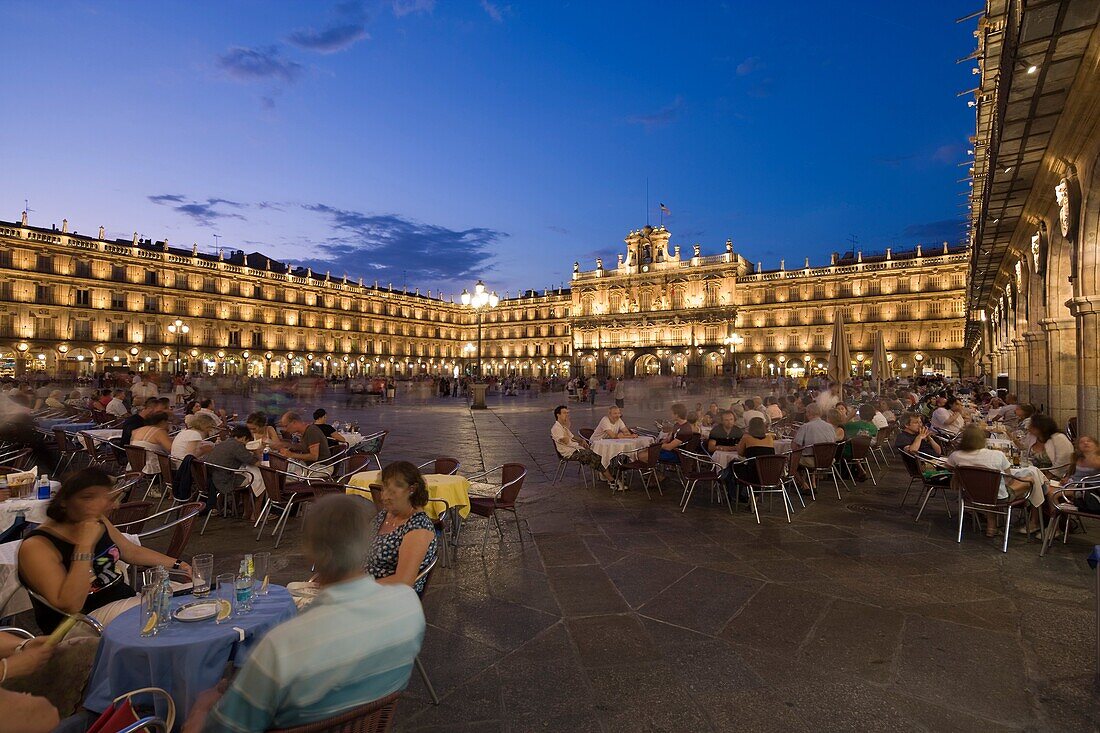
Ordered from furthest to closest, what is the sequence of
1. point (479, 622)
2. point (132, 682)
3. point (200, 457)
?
point (200, 457), point (479, 622), point (132, 682)

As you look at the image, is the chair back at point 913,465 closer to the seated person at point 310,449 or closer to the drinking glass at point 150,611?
the seated person at point 310,449

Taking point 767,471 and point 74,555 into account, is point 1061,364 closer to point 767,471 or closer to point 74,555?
point 767,471

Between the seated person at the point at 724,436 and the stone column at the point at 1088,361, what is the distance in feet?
14.6

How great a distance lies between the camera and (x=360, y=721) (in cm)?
153

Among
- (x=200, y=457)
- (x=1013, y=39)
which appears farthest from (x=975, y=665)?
(x=200, y=457)

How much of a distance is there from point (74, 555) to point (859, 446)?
7.54m

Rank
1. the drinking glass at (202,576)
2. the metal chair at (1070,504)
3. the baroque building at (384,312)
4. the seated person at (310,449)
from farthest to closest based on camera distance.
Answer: the baroque building at (384,312)
the seated person at (310,449)
the metal chair at (1070,504)
the drinking glass at (202,576)

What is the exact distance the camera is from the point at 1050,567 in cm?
428

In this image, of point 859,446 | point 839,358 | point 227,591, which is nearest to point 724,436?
point 859,446

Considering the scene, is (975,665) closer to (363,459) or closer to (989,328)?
(363,459)

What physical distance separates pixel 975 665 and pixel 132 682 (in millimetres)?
3566

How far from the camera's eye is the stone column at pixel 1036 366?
11117 millimetres

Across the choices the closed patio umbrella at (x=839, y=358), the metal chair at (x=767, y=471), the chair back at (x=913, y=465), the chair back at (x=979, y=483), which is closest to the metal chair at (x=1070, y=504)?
the chair back at (x=979, y=483)

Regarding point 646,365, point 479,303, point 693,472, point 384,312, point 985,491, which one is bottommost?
point 693,472
